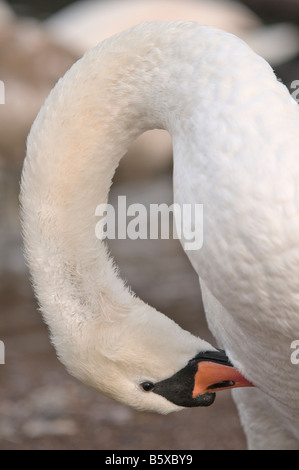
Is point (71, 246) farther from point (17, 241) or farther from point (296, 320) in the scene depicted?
point (17, 241)

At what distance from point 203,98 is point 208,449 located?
2.18m

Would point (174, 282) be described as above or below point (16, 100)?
below

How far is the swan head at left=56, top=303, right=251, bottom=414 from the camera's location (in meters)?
2.25

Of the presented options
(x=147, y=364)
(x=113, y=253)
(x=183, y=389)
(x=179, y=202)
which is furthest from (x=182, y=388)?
(x=113, y=253)

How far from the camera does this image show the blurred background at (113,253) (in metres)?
3.90

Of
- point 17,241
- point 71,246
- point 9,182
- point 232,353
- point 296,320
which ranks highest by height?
point 9,182

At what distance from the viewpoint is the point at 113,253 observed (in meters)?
6.12

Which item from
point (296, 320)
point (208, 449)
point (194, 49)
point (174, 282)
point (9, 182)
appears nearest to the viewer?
point (296, 320)

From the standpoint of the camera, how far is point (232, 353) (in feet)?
7.77

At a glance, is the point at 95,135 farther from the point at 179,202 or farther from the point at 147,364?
the point at 147,364

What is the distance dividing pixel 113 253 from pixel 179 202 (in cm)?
424

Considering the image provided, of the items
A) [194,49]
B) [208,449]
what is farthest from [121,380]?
[208,449]

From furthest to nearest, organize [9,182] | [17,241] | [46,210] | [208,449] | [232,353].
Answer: [9,182] < [17,241] < [208,449] < [232,353] < [46,210]

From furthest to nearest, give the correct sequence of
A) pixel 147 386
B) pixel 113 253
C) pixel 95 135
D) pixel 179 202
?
pixel 113 253 < pixel 147 386 < pixel 95 135 < pixel 179 202
